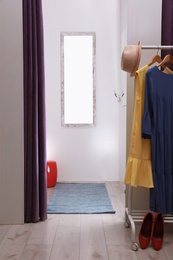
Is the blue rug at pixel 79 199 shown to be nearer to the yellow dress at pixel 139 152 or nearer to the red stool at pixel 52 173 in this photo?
the red stool at pixel 52 173

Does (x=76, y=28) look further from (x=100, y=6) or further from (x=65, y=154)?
(x=65, y=154)

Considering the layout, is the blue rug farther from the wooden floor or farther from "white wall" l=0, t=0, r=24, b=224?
"white wall" l=0, t=0, r=24, b=224

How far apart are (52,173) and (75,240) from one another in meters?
1.91

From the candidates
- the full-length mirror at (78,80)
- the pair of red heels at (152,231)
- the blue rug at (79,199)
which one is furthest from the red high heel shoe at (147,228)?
the full-length mirror at (78,80)

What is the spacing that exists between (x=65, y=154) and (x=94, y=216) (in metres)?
1.66

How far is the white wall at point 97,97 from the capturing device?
4250 millimetres

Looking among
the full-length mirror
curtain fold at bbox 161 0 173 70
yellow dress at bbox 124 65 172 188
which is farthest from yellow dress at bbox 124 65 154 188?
the full-length mirror

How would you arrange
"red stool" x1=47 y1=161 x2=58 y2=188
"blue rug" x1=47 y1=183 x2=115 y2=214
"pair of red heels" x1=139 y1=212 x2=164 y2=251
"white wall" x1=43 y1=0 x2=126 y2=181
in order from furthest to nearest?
"white wall" x1=43 y1=0 x2=126 y2=181 → "red stool" x1=47 y1=161 x2=58 y2=188 → "blue rug" x1=47 y1=183 x2=115 y2=214 → "pair of red heels" x1=139 y1=212 x2=164 y2=251

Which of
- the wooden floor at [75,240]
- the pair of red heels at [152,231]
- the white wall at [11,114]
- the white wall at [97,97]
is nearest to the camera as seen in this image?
the wooden floor at [75,240]

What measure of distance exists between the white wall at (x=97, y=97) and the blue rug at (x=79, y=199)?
298 millimetres

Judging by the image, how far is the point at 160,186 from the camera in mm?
2141

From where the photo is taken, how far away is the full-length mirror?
4285mm

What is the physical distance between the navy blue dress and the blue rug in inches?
33.4

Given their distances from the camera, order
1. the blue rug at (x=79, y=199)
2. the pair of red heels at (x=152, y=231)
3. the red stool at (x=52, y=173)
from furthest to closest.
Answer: the red stool at (x=52, y=173), the blue rug at (x=79, y=199), the pair of red heels at (x=152, y=231)
